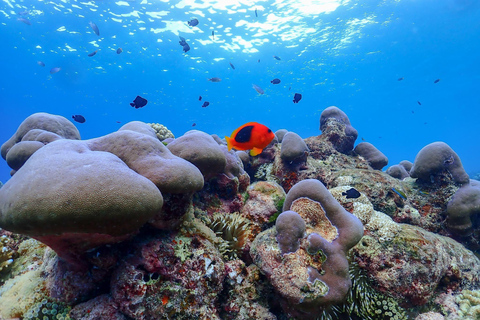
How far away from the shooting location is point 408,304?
301 centimetres

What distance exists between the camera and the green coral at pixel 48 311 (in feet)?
8.36

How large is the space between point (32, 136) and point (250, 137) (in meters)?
5.09

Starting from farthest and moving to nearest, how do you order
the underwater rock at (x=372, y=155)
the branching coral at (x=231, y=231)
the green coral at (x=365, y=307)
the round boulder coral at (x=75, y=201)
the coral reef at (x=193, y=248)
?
the underwater rock at (x=372, y=155)
the branching coral at (x=231, y=231)
the green coral at (x=365, y=307)
the coral reef at (x=193, y=248)
the round boulder coral at (x=75, y=201)

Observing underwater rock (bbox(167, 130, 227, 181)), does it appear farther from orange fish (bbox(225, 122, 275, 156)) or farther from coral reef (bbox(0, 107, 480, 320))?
orange fish (bbox(225, 122, 275, 156))

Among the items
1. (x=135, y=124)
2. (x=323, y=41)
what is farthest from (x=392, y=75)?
(x=135, y=124)

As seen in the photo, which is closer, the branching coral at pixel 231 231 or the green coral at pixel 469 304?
Answer: the green coral at pixel 469 304

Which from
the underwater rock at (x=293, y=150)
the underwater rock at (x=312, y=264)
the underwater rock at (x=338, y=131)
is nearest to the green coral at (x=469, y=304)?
the underwater rock at (x=312, y=264)

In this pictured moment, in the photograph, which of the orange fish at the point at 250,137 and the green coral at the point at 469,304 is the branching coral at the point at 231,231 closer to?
the orange fish at the point at 250,137

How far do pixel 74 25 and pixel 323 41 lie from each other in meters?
30.3

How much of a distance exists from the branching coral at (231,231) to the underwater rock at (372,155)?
5.40 meters

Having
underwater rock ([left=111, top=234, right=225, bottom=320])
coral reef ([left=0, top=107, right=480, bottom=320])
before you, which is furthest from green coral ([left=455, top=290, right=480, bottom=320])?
underwater rock ([left=111, top=234, right=225, bottom=320])

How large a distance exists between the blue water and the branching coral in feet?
40.1

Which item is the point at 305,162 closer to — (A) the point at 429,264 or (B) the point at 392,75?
(A) the point at 429,264

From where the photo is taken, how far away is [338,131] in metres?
7.06
